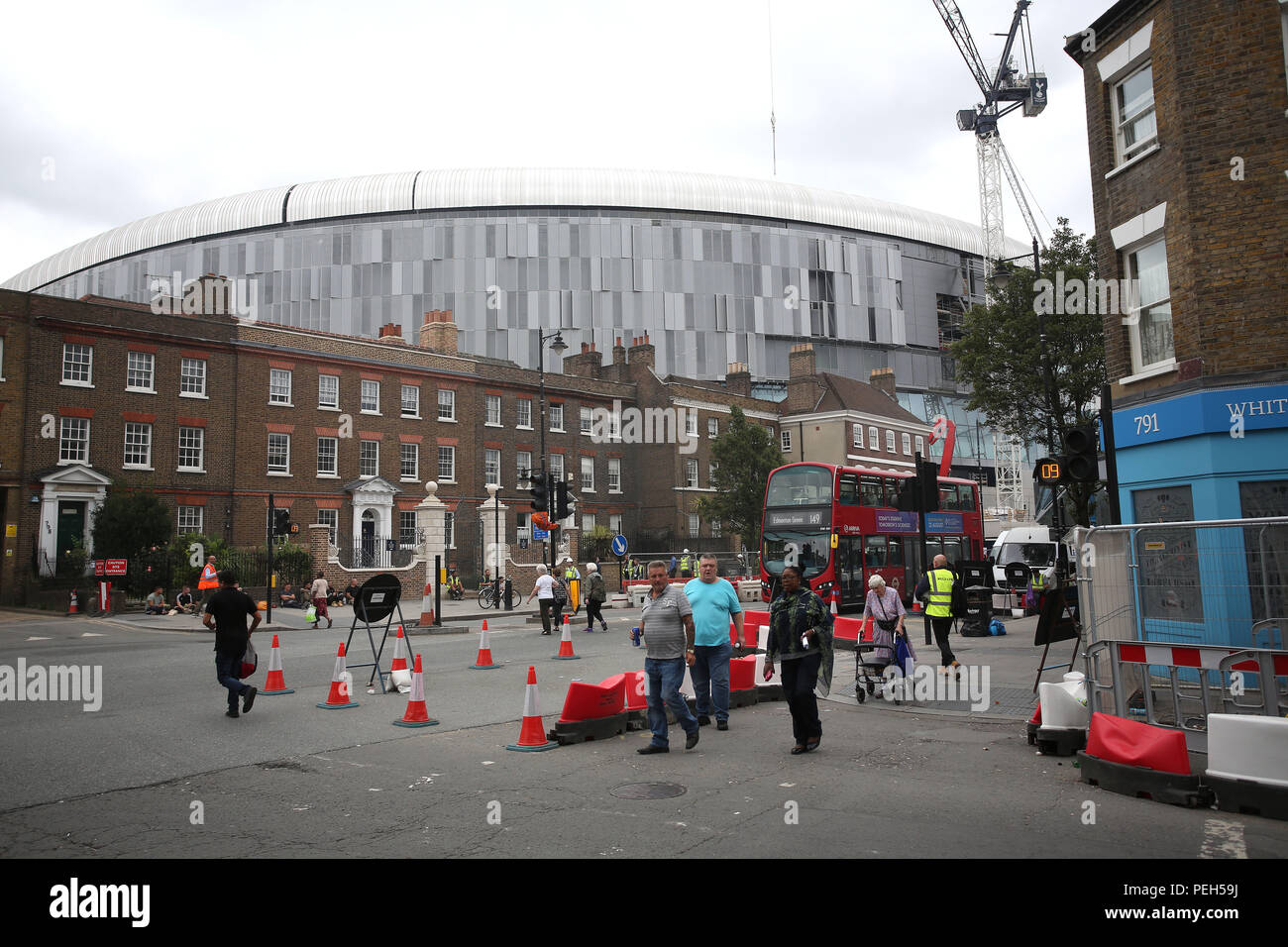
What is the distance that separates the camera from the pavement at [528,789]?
5707mm

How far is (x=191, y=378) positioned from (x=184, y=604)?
1167 centimetres

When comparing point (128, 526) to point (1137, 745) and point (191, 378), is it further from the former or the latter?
point (1137, 745)

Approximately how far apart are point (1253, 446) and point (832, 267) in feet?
225

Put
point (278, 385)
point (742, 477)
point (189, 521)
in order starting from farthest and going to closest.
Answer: point (742, 477), point (278, 385), point (189, 521)

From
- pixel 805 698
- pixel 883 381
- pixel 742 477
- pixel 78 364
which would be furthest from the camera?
pixel 883 381

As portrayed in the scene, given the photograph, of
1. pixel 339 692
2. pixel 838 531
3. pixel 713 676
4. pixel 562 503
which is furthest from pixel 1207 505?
pixel 562 503

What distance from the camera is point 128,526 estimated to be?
30656 mm

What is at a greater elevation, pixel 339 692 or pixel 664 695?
pixel 664 695

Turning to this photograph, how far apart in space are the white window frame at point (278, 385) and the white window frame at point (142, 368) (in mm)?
4484

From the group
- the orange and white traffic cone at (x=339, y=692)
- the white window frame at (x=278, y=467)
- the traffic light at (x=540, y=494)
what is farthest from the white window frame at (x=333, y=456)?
the orange and white traffic cone at (x=339, y=692)

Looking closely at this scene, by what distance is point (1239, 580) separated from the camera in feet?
24.4
